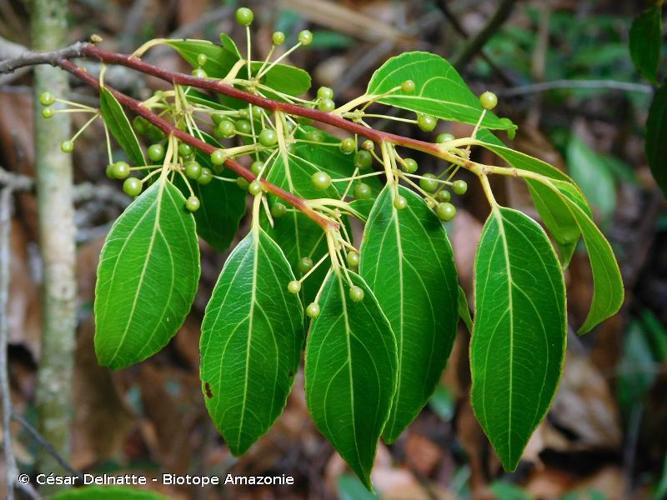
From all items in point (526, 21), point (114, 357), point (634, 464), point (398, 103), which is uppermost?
point (398, 103)

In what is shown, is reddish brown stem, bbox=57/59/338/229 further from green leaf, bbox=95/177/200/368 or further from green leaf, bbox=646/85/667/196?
green leaf, bbox=646/85/667/196

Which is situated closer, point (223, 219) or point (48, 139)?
point (223, 219)

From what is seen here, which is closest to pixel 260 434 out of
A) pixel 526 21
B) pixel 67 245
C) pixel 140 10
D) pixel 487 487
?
pixel 67 245

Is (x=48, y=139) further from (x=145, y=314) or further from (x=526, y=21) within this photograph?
(x=526, y=21)

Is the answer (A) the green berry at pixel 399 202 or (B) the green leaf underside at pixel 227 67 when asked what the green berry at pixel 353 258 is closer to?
(A) the green berry at pixel 399 202

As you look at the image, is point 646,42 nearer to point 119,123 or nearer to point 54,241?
point 119,123

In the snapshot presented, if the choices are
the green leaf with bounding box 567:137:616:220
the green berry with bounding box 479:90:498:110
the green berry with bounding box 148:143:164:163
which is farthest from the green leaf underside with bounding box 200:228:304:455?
the green leaf with bounding box 567:137:616:220

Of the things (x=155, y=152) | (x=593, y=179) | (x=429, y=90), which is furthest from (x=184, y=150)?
(x=593, y=179)
